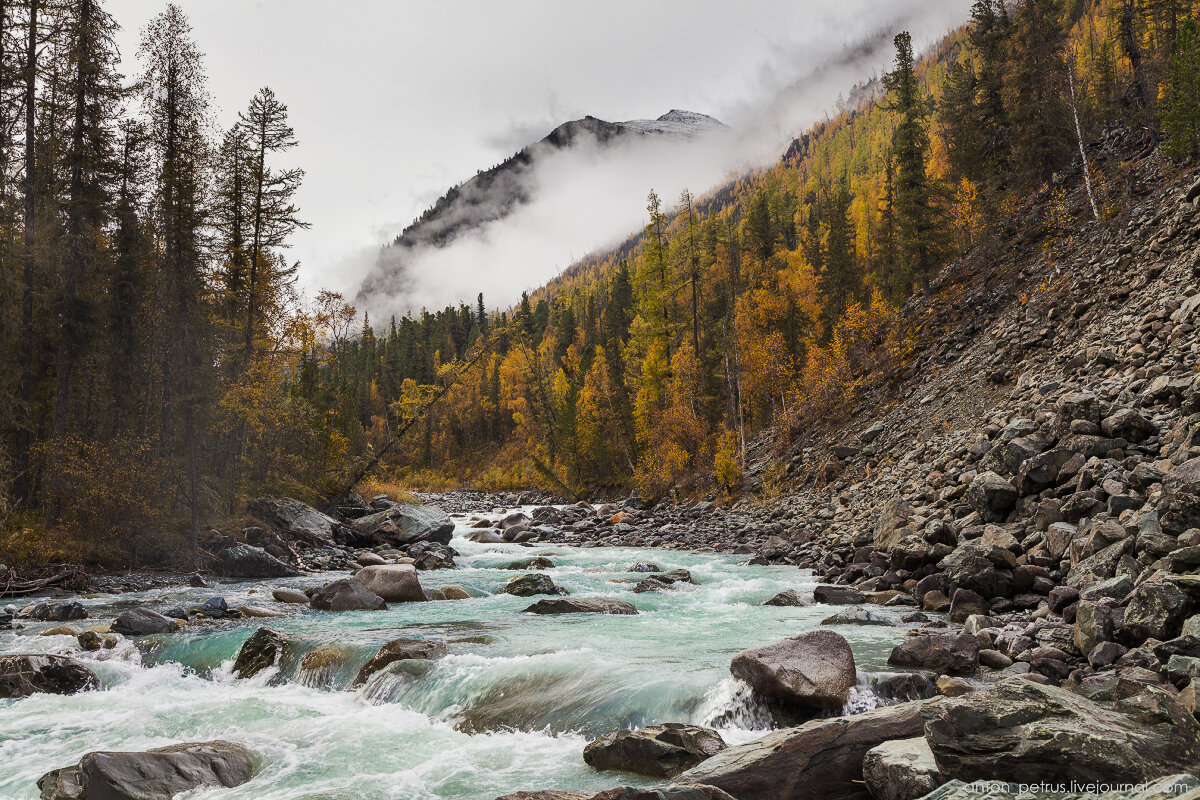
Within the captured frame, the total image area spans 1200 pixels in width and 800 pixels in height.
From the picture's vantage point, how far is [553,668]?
10.2 metres

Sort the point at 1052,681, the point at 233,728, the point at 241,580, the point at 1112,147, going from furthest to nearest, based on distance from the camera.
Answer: the point at 1112,147 → the point at 241,580 → the point at 233,728 → the point at 1052,681

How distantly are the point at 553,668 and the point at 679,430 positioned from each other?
107ft

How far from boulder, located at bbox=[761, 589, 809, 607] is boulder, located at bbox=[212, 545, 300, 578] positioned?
16.0 m

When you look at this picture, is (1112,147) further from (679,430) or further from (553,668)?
(553,668)

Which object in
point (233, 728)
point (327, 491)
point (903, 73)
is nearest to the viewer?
point (233, 728)

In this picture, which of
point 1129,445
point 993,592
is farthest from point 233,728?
point 1129,445

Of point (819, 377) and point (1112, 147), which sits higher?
point (1112, 147)

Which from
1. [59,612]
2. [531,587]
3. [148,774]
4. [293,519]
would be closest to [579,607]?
[531,587]

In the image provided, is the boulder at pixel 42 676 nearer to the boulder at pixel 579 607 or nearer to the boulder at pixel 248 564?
the boulder at pixel 579 607

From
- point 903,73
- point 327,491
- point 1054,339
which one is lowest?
point 327,491

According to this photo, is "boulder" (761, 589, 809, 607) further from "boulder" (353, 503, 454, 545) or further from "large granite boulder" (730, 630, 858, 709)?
"boulder" (353, 503, 454, 545)


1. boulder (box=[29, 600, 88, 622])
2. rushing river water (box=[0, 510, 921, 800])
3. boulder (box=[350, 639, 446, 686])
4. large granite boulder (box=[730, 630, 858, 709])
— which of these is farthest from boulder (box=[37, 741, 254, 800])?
boulder (box=[29, 600, 88, 622])

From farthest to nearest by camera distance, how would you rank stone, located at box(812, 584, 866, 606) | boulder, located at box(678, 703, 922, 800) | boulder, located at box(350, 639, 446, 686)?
stone, located at box(812, 584, 866, 606) → boulder, located at box(350, 639, 446, 686) → boulder, located at box(678, 703, 922, 800)

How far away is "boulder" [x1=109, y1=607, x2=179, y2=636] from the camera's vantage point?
13.0 meters
